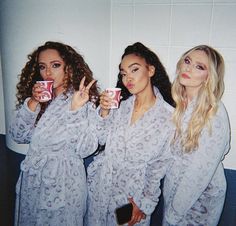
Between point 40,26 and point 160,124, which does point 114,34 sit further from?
point 160,124

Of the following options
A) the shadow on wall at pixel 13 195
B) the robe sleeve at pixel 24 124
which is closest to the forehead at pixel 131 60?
the robe sleeve at pixel 24 124

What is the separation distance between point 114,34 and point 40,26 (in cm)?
46

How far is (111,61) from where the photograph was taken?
5.21 feet

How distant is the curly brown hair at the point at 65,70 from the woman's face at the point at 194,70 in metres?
0.54

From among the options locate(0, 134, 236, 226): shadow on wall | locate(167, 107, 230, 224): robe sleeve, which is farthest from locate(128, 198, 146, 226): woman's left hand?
locate(0, 134, 236, 226): shadow on wall

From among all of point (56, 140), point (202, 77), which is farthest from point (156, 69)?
point (56, 140)

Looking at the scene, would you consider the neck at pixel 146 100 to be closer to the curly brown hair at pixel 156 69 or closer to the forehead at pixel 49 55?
the curly brown hair at pixel 156 69

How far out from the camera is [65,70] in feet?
4.42

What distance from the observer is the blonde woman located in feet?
3.75

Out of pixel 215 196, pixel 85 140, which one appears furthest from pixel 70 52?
pixel 215 196

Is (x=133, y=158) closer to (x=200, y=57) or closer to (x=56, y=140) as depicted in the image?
(x=56, y=140)

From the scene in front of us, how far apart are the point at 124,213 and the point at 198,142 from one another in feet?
1.85

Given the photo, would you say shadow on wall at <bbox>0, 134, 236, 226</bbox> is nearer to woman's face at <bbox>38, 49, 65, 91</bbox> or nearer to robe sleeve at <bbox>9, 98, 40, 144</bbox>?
robe sleeve at <bbox>9, 98, 40, 144</bbox>

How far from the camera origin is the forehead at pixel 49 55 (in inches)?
51.8
